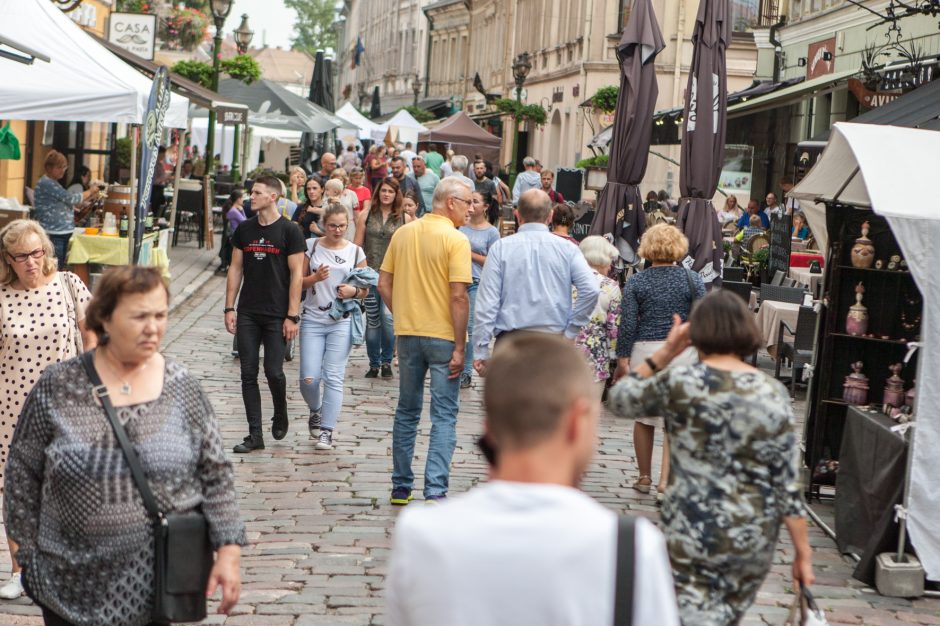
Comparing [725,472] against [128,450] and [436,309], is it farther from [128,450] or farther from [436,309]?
[436,309]

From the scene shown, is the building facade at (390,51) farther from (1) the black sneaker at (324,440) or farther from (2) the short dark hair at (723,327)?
(2) the short dark hair at (723,327)

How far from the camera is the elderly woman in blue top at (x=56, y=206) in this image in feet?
48.5

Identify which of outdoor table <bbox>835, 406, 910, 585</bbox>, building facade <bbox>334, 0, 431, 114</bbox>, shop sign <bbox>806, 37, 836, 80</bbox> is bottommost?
outdoor table <bbox>835, 406, 910, 585</bbox>

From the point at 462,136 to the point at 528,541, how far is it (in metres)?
35.4

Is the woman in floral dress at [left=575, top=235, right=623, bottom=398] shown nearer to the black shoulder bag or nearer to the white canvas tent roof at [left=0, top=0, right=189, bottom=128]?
the white canvas tent roof at [left=0, top=0, right=189, bottom=128]

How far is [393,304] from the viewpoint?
794 cm

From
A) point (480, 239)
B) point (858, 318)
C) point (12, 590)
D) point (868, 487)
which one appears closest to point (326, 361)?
point (480, 239)

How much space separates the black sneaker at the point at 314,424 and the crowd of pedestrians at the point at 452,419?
72 millimetres

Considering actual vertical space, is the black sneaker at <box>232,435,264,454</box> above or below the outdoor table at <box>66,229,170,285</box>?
below

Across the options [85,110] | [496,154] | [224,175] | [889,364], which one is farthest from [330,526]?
[496,154]

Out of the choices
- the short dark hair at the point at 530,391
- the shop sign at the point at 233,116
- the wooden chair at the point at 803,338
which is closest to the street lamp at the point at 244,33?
the shop sign at the point at 233,116

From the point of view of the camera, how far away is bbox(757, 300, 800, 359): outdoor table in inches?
516

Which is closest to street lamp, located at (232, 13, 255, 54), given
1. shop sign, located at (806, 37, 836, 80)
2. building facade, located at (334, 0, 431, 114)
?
shop sign, located at (806, 37, 836, 80)

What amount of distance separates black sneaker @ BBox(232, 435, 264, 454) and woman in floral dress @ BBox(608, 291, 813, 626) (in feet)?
18.0
